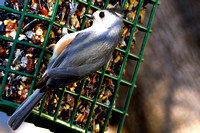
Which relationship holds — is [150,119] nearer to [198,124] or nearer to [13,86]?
[198,124]

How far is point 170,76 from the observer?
434 centimetres

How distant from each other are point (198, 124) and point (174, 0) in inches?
42.1

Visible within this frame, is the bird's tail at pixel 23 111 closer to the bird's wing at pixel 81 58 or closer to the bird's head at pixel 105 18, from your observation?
the bird's wing at pixel 81 58

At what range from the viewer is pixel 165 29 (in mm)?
4258

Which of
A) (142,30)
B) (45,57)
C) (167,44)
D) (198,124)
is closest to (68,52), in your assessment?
(45,57)

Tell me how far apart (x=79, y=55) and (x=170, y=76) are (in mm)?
1206

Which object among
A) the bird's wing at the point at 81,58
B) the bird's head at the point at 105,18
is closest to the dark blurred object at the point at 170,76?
the bird's head at the point at 105,18

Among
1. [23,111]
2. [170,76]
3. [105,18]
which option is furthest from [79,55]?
[170,76]

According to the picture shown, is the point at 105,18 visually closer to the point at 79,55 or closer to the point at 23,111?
the point at 79,55

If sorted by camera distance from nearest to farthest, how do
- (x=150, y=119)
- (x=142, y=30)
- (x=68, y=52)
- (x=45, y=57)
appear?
(x=68, y=52), (x=45, y=57), (x=142, y=30), (x=150, y=119)

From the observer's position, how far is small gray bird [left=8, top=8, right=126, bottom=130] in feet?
11.0

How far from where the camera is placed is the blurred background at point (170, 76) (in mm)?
4172

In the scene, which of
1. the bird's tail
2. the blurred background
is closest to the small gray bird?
the bird's tail

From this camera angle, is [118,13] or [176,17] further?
[176,17]
